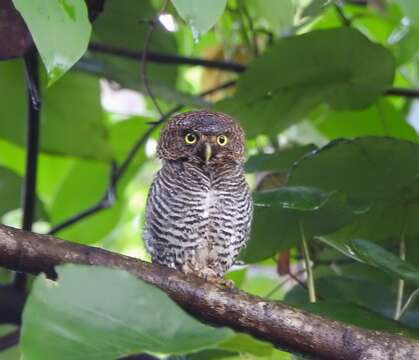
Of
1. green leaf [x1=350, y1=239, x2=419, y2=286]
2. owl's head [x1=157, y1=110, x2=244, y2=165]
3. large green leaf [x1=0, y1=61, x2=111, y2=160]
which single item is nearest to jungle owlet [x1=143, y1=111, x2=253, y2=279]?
owl's head [x1=157, y1=110, x2=244, y2=165]

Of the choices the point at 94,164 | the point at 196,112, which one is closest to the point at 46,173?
the point at 94,164

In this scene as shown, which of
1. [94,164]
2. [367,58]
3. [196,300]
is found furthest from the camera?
[94,164]

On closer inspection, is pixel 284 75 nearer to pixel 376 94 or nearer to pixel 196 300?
pixel 376 94

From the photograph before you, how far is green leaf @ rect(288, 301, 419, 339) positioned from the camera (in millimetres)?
1756

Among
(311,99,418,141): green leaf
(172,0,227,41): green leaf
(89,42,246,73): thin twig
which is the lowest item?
(172,0,227,41): green leaf

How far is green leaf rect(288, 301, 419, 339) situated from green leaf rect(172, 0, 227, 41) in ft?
2.27

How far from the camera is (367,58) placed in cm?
241

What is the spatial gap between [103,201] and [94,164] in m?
0.36

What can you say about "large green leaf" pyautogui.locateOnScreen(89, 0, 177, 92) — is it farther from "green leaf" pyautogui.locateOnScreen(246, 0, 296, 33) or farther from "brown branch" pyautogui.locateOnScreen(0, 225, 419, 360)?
"brown branch" pyautogui.locateOnScreen(0, 225, 419, 360)

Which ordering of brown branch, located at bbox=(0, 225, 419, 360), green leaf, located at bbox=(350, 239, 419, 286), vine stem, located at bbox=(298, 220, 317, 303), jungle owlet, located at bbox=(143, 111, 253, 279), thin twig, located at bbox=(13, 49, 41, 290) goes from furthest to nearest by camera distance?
jungle owlet, located at bbox=(143, 111, 253, 279) → thin twig, located at bbox=(13, 49, 41, 290) → vine stem, located at bbox=(298, 220, 317, 303) → green leaf, located at bbox=(350, 239, 419, 286) → brown branch, located at bbox=(0, 225, 419, 360)

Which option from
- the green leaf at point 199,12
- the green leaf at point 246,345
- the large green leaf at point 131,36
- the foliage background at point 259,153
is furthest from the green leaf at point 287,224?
the large green leaf at point 131,36

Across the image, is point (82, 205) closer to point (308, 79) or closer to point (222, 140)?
Result: point (222, 140)

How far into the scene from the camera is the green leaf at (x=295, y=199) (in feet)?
5.83

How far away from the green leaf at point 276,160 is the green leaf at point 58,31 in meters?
0.96
